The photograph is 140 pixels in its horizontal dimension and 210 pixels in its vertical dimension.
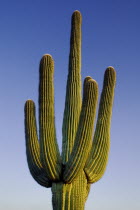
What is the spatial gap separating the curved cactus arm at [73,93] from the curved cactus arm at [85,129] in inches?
22.4

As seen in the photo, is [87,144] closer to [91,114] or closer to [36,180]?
[91,114]

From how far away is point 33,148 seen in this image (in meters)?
10.6

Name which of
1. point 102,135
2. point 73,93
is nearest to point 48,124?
point 73,93

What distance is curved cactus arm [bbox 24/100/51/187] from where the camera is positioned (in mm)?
10445

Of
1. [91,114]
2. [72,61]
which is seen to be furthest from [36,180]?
[72,61]

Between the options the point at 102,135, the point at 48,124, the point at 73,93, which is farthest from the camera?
the point at 73,93

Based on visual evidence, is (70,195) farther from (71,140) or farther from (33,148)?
(33,148)

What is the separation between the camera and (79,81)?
1112 cm

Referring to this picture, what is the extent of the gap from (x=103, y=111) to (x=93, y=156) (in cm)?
118

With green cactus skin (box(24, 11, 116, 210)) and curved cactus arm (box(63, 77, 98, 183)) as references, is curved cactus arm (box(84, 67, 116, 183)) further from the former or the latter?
curved cactus arm (box(63, 77, 98, 183))

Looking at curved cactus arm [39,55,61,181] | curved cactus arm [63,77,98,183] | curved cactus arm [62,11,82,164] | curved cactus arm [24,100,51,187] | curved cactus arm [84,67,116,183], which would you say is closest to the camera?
curved cactus arm [63,77,98,183]

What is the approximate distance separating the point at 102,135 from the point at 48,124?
1.41 metres

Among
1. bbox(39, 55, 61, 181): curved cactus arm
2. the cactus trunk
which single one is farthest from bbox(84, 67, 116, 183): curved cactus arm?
bbox(39, 55, 61, 181): curved cactus arm

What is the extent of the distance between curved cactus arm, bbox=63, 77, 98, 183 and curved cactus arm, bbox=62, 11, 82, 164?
1.87 ft
